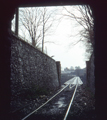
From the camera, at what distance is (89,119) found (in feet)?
17.1

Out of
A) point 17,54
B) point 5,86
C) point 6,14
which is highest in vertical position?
point 6,14

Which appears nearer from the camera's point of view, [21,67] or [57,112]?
[57,112]

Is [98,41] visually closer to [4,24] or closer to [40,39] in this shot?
[4,24]

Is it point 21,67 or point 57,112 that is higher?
point 21,67

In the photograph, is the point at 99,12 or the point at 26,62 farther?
the point at 26,62

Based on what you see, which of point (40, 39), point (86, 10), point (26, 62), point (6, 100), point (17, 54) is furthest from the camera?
point (40, 39)

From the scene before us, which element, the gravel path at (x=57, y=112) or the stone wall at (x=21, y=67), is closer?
the gravel path at (x=57, y=112)

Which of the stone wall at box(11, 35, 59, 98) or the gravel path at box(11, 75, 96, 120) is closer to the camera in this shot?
the gravel path at box(11, 75, 96, 120)

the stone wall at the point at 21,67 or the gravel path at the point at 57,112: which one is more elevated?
the stone wall at the point at 21,67

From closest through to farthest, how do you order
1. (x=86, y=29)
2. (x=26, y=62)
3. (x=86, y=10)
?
(x=26, y=62)
(x=86, y=10)
(x=86, y=29)

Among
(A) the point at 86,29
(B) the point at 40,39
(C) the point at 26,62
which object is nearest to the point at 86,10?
(A) the point at 86,29

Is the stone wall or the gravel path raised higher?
the stone wall

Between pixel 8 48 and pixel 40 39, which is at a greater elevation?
pixel 40 39

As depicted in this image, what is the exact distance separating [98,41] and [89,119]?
306 centimetres
